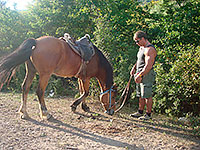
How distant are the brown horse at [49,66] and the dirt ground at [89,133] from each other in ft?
1.24

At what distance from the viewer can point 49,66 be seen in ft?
13.5

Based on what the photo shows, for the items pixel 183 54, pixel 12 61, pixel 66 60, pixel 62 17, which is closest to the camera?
pixel 12 61

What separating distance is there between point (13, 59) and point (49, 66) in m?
0.72

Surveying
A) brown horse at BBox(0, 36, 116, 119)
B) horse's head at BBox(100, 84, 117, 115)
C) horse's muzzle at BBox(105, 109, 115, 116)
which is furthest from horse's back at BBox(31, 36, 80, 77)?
horse's muzzle at BBox(105, 109, 115, 116)

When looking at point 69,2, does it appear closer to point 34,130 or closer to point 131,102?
point 131,102

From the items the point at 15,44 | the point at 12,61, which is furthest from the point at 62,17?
the point at 12,61

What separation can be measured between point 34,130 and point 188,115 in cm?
382

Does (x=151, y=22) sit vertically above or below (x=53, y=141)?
above

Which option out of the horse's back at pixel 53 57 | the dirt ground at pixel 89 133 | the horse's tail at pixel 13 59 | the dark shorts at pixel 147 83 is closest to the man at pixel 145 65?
the dark shorts at pixel 147 83

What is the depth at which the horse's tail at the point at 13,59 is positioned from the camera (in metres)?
3.81

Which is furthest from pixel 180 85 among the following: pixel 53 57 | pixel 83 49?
pixel 53 57

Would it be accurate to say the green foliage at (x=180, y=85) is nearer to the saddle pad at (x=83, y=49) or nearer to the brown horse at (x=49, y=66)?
the brown horse at (x=49, y=66)

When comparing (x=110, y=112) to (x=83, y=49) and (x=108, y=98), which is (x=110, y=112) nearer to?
(x=108, y=98)

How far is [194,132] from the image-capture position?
12.7 ft
